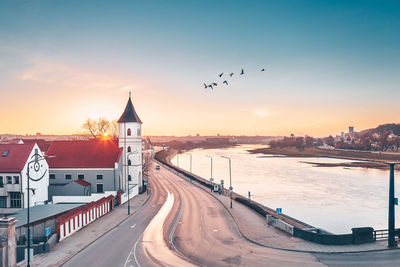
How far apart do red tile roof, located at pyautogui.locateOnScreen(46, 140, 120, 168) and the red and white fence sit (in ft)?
39.6

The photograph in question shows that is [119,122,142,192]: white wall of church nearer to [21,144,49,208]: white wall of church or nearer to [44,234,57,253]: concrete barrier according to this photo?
[21,144,49,208]: white wall of church

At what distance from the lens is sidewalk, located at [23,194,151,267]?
22.8m

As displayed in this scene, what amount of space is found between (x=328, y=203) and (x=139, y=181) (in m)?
33.3

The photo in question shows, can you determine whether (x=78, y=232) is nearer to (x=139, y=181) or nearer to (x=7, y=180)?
(x=7, y=180)

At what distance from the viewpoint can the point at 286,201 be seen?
2068 inches

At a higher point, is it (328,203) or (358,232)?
(358,232)

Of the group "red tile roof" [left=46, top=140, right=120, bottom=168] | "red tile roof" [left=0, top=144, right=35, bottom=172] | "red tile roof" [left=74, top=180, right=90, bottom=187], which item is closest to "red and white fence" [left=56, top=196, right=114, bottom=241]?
"red tile roof" [left=74, top=180, right=90, bottom=187]

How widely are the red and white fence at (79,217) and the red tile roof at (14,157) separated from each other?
1227cm

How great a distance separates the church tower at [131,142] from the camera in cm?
5500

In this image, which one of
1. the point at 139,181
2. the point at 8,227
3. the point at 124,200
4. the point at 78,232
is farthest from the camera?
the point at 139,181

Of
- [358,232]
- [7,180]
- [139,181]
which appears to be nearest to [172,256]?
[358,232]

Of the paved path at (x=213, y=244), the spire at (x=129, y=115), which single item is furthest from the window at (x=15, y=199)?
the spire at (x=129, y=115)

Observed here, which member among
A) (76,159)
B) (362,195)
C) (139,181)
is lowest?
(362,195)

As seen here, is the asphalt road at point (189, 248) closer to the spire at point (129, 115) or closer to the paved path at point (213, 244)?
the paved path at point (213, 244)
